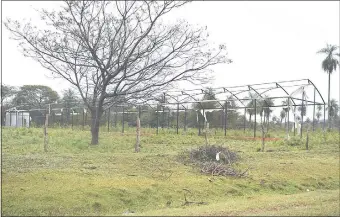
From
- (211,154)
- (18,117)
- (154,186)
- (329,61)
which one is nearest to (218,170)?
(211,154)

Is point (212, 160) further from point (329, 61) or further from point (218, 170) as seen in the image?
point (329, 61)

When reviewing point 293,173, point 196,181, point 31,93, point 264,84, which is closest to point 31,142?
point 196,181

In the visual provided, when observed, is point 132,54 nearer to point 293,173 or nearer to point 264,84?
point 293,173

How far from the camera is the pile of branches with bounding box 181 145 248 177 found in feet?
36.3

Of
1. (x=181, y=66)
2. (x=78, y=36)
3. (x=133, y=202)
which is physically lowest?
(x=133, y=202)

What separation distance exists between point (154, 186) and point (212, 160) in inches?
144

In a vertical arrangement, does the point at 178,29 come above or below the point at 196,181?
above

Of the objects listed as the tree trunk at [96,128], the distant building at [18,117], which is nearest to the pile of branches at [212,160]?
the tree trunk at [96,128]

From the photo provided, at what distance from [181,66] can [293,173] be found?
227 inches

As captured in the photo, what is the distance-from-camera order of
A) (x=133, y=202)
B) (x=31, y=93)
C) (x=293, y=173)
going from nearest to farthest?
(x=133, y=202), (x=293, y=173), (x=31, y=93)

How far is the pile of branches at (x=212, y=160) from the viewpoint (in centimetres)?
1107

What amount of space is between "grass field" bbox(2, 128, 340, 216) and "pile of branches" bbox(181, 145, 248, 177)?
11.7 inches

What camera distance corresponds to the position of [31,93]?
53.9m

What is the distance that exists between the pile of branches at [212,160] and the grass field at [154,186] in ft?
0.98
